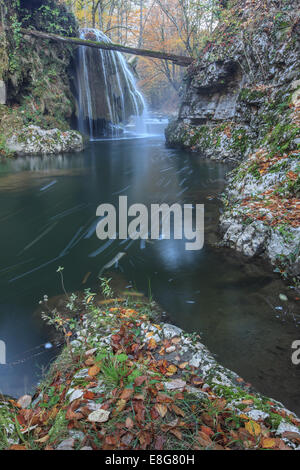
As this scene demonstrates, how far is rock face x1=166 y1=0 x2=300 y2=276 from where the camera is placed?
4.14m

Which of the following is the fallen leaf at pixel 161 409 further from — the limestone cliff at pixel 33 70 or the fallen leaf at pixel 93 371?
the limestone cliff at pixel 33 70

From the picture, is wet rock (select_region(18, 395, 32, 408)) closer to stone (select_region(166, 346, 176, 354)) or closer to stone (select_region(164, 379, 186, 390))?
stone (select_region(164, 379, 186, 390))

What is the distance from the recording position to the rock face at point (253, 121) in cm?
414

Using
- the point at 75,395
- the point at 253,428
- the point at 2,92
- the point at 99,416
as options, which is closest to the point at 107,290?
the point at 75,395

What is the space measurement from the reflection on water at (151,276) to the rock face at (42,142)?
5768 mm

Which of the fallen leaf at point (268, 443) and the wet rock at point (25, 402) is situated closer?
the fallen leaf at point (268, 443)

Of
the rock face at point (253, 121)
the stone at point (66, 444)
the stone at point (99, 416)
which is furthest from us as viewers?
the rock face at point (253, 121)

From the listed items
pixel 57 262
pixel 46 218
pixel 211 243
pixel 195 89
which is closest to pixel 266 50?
pixel 195 89

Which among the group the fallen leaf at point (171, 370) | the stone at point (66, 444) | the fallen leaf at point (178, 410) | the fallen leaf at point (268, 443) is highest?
the fallen leaf at point (178, 410)

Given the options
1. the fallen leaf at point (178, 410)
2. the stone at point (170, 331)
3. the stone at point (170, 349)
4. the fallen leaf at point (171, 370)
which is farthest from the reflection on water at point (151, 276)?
the fallen leaf at point (178, 410)

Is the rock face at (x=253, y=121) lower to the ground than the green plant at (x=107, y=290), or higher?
higher

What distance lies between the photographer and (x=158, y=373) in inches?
74.7

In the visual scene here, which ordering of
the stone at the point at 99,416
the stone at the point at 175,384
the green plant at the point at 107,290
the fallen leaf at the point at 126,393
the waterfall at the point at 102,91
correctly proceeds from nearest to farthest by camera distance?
the stone at the point at 99,416
the fallen leaf at the point at 126,393
the stone at the point at 175,384
the green plant at the point at 107,290
the waterfall at the point at 102,91

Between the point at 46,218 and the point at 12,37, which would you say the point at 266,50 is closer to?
the point at 46,218
